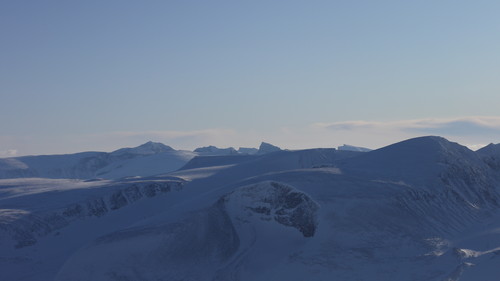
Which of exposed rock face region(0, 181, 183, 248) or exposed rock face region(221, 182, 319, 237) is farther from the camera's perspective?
exposed rock face region(0, 181, 183, 248)

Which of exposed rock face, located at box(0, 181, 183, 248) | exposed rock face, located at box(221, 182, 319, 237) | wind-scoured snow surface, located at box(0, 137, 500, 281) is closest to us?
wind-scoured snow surface, located at box(0, 137, 500, 281)

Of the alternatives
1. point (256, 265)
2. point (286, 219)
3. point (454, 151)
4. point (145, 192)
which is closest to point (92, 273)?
point (256, 265)

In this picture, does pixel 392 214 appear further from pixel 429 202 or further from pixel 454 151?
pixel 454 151

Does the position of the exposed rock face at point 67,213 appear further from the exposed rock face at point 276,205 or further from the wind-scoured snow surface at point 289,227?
the exposed rock face at point 276,205

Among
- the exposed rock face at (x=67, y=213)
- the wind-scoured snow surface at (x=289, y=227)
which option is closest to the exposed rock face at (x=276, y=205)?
the wind-scoured snow surface at (x=289, y=227)

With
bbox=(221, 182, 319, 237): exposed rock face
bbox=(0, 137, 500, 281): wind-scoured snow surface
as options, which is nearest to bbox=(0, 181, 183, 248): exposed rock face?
bbox=(0, 137, 500, 281): wind-scoured snow surface

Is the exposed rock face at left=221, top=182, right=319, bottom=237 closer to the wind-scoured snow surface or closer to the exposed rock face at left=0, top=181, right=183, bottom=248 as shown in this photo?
the wind-scoured snow surface

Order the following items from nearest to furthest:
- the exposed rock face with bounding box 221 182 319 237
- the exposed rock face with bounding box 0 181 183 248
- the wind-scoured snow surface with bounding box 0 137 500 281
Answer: the wind-scoured snow surface with bounding box 0 137 500 281, the exposed rock face with bounding box 221 182 319 237, the exposed rock face with bounding box 0 181 183 248

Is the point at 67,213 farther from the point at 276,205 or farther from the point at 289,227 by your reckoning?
the point at 289,227

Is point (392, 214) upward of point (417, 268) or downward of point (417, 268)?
upward
